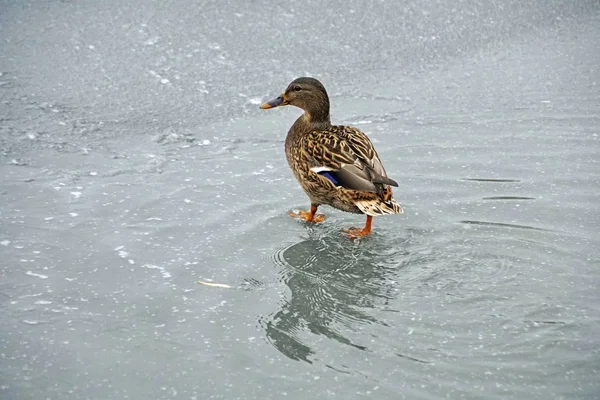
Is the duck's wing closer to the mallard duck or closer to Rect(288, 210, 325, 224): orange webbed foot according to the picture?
the mallard duck

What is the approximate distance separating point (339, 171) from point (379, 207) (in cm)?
40

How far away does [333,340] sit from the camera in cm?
333

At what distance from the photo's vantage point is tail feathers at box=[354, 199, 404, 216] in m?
4.29

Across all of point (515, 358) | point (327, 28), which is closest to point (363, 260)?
point (515, 358)

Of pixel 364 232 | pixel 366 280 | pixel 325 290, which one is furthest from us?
pixel 364 232

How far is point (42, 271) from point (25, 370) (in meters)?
0.86

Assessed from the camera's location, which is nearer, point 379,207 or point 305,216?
point 379,207

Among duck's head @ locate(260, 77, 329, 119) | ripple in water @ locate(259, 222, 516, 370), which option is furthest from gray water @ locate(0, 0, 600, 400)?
duck's head @ locate(260, 77, 329, 119)

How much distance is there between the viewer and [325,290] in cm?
382

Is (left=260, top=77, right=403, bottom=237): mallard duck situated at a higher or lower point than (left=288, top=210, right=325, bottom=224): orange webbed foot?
higher

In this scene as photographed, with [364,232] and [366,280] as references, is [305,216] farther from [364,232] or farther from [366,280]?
[366,280]

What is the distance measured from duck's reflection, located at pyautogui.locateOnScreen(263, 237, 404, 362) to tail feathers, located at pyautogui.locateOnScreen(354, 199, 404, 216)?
205 millimetres

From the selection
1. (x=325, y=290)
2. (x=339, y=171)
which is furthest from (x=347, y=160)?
(x=325, y=290)

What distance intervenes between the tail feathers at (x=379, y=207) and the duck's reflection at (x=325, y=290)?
0.20 metres
